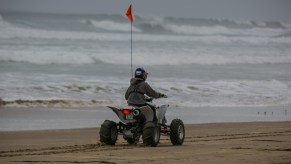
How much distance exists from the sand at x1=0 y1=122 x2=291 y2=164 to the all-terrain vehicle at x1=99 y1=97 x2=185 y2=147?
0.55 ft

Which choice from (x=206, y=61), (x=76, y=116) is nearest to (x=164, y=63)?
(x=206, y=61)

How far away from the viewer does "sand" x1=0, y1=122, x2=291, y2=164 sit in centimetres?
1126

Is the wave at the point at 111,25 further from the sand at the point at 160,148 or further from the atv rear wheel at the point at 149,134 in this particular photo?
the atv rear wheel at the point at 149,134

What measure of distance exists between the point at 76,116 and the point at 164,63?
20683mm

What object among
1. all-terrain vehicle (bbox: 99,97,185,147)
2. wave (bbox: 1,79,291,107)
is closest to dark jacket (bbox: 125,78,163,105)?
all-terrain vehicle (bbox: 99,97,185,147)

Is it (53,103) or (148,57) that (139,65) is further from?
(53,103)

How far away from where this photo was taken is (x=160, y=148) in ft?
43.8

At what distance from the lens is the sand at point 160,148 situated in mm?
11258

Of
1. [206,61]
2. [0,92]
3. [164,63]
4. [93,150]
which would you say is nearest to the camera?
[93,150]

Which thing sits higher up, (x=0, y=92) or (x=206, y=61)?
(x=206, y=61)

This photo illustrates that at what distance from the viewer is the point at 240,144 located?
45.5ft

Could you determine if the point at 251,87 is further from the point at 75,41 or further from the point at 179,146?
the point at 75,41

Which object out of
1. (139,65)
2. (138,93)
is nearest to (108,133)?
(138,93)

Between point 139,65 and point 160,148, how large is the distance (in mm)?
27170
